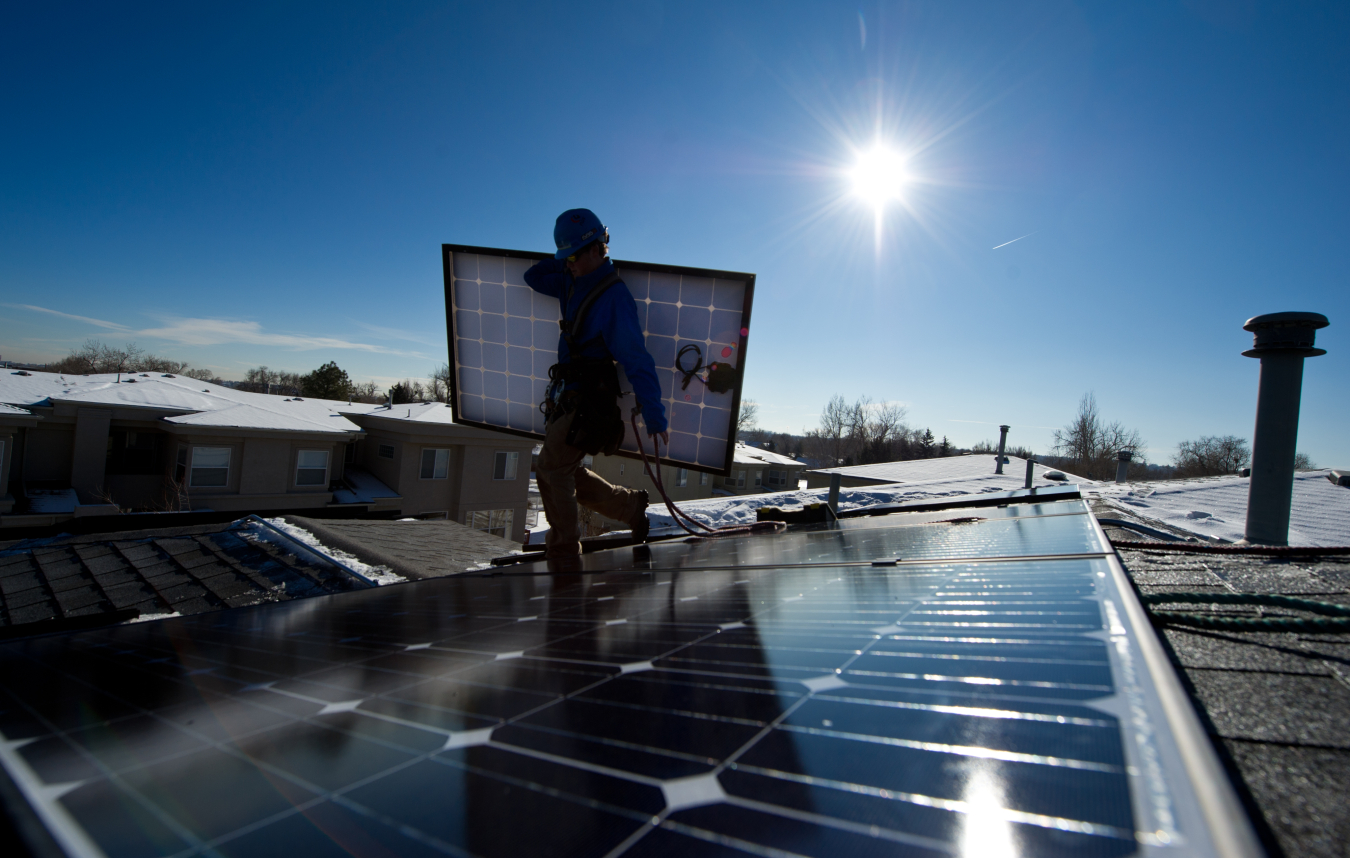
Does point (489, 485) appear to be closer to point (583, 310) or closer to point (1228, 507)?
point (583, 310)

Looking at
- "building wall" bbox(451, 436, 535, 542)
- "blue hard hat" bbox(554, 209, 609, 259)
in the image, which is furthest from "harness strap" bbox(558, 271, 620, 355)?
"building wall" bbox(451, 436, 535, 542)

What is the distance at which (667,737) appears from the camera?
1104mm

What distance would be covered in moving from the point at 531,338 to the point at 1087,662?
21.5 feet

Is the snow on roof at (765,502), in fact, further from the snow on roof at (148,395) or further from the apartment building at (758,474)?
the apartment building at (758,474)

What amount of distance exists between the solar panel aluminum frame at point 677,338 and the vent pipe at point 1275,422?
17.5 feet

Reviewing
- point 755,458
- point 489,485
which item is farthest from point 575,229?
point 755,458

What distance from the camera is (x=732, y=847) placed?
2.38ft

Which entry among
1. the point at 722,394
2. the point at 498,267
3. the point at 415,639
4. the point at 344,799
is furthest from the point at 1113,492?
the point at 344,799

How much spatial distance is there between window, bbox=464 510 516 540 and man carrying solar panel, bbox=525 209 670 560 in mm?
23970

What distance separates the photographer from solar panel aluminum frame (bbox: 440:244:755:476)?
238 inches

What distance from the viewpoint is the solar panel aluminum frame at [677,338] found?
6.04 meters

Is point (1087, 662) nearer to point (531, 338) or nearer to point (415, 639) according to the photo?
point (415, 639)

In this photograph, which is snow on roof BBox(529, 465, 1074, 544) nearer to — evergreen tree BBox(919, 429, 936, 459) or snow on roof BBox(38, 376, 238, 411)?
snow on roof BBox(38, 376, 238, 411)

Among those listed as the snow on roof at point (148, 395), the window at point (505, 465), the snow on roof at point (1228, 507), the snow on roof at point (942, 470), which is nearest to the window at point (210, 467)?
the snow on roof at point (148, 395)
